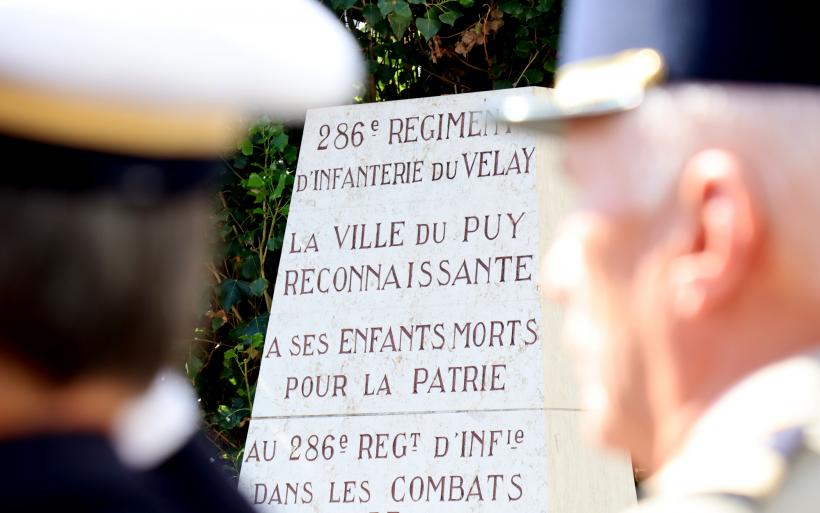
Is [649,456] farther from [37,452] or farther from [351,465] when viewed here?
Answer: [351,465]

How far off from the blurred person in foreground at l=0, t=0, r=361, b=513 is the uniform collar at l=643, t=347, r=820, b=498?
1.10 feet

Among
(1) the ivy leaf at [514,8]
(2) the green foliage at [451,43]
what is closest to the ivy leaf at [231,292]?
(2) the green foliage at [451,43]

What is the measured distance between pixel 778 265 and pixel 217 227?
5.61 metres

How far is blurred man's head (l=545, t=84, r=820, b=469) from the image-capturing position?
89cm

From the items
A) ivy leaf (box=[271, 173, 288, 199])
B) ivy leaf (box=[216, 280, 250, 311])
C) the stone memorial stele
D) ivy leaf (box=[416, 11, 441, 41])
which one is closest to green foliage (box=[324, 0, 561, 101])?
ivy leaf (box=[416, 11, 441, 41])

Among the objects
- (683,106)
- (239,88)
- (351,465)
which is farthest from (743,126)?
(351,465)

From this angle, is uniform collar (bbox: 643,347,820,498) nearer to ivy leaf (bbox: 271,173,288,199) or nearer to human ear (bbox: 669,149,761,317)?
human ear (bbox: 669,149,761,317)

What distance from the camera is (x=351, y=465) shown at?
16.6 ft

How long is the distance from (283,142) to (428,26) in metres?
0.83

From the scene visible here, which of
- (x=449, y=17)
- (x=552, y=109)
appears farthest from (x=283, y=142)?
(x=552, y=109)

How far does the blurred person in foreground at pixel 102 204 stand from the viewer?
79 cm

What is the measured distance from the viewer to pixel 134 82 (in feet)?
2.68

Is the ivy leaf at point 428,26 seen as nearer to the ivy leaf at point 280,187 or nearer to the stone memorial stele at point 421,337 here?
the stone memorial stele at point 421,337

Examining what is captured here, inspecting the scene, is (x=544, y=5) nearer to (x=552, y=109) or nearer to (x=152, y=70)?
(x=552, y=109)
